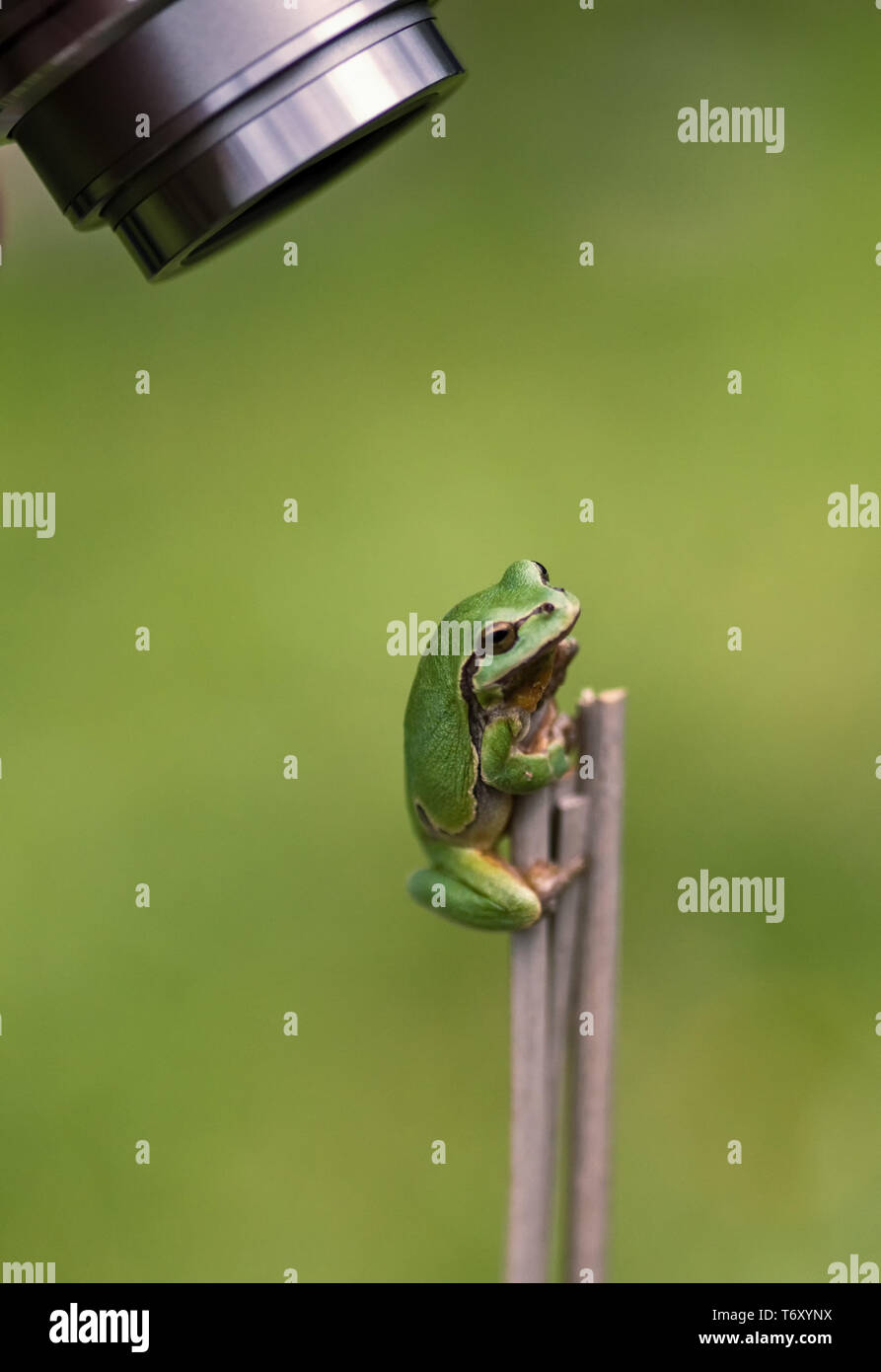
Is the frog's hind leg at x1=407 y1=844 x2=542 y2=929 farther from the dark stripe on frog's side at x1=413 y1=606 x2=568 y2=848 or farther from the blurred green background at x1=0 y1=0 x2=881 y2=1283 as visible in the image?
the blurred green background at x1=0 y1=0 x2=881 y2=1283

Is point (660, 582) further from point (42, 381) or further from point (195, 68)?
point (195, 68)

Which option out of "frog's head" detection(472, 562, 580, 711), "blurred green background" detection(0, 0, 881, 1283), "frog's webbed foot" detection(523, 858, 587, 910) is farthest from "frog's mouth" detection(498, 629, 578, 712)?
"blurred green background" detection(0, 0, 881, 1283)

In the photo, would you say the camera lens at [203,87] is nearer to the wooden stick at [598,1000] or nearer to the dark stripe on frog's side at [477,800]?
the dark stripe on frog's side at [477,800]

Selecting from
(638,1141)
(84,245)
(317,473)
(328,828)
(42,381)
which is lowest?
(638,1141)

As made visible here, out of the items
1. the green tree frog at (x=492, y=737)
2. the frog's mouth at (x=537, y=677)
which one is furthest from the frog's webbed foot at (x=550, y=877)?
the frog's mouth at (x=537, y=677)

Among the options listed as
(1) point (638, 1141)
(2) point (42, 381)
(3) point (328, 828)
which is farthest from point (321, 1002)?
(2) point (42, 381)
